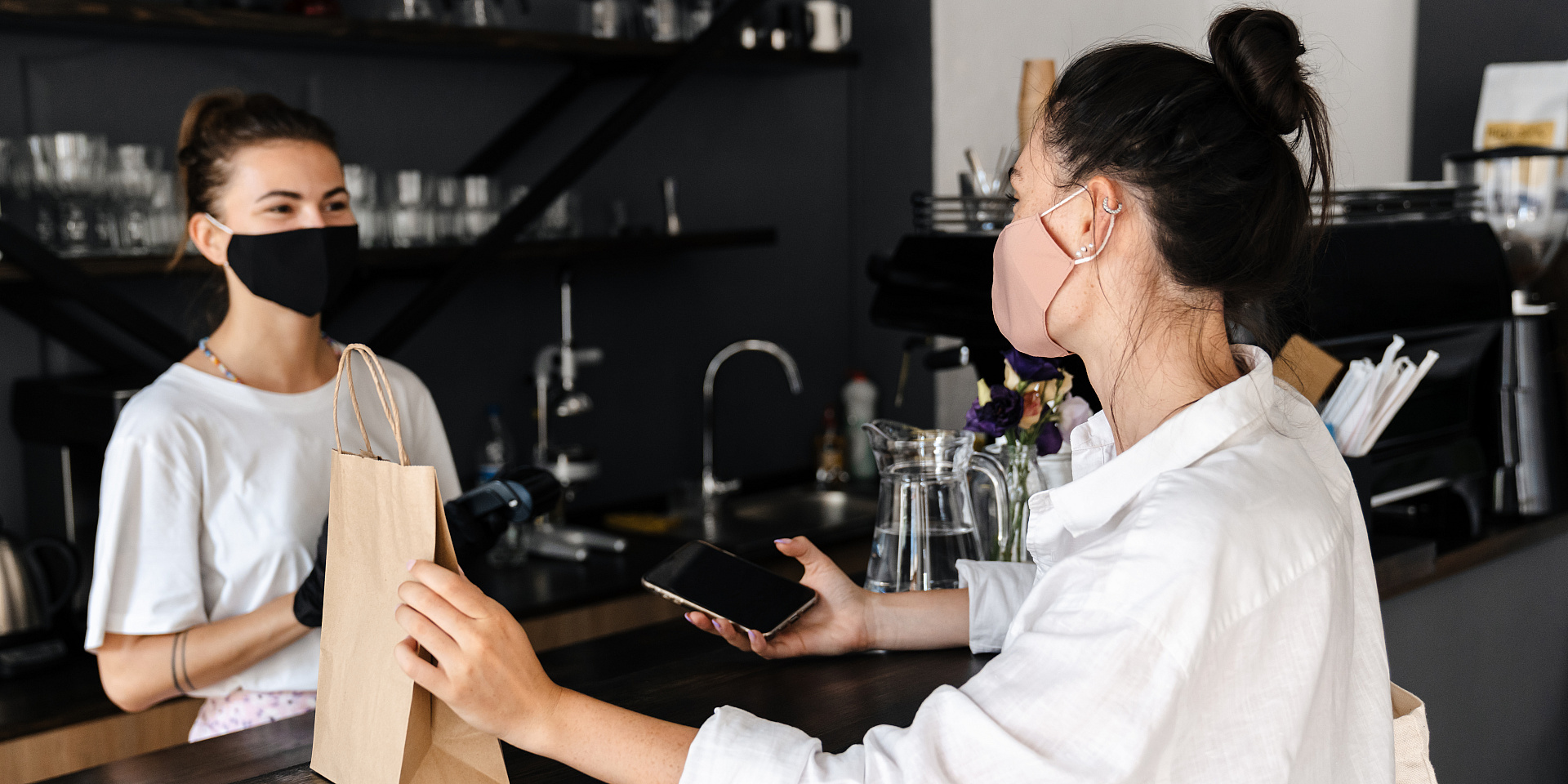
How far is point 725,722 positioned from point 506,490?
584 millimetres

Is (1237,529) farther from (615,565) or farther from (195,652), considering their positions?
(615,565)

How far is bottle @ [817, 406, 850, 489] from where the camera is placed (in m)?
3.52

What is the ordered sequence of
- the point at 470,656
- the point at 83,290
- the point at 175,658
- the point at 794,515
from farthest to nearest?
the point at 794,515
the point at 83,290
the point at 175,658
the point at 470,656

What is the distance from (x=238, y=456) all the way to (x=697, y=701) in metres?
0.86

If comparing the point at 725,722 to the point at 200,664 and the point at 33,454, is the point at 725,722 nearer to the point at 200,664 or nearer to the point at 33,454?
the point at 200,664

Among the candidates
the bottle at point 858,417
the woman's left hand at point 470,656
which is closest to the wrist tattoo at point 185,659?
the woman's left hand at point 470,656

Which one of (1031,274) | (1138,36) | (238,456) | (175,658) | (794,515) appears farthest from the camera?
(794,515)

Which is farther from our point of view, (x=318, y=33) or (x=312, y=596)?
(x=318, y=33)

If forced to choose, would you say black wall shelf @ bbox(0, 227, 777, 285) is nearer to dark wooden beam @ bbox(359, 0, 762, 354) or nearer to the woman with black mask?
dark wooden beam @ bbox(359, 0, 762, 354)

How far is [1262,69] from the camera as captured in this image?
894 mm

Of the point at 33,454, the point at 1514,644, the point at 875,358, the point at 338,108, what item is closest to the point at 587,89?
the point at 338,108

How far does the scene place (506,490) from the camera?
135 cm

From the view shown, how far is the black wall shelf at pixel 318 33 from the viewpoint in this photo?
211 centimetres

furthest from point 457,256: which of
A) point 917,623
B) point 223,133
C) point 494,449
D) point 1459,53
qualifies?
point 1459,53
